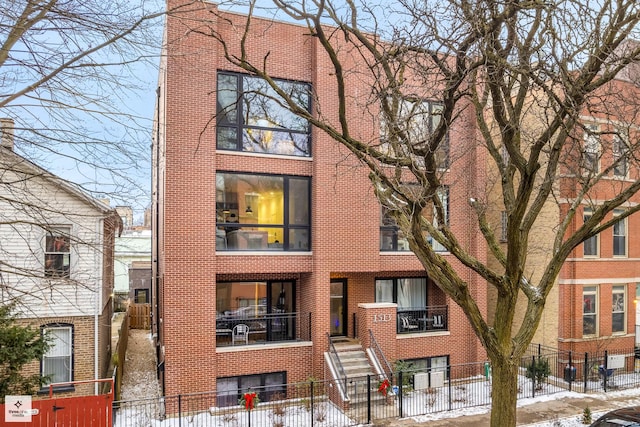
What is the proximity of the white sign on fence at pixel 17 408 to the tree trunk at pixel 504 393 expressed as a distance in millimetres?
8151

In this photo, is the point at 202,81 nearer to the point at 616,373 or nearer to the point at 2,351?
the point at 2,351

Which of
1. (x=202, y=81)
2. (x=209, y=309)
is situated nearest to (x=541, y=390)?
(x=209, y=309)

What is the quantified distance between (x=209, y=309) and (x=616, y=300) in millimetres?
14796

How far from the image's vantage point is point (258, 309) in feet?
47.8

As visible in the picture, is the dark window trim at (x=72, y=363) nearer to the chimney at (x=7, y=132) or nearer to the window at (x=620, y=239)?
the chimney at (x=7, y=132)

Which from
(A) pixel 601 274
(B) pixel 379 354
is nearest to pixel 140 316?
(B) pixel 379 354

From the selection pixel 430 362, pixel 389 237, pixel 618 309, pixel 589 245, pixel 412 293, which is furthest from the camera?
pixel 618 309

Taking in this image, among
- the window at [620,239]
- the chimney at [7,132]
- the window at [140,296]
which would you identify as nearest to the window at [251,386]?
the chimney at [7,132]

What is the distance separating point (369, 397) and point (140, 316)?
19005 mm

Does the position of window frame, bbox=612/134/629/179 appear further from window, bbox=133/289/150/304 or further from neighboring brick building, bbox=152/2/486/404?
window, bbox=133/289/150/304

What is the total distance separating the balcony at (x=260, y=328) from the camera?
44.5 feet

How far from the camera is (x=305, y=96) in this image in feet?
47.3

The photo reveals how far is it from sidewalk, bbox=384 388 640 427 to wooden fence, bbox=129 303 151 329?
62.2ft

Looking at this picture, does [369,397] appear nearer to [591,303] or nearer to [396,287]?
[396,287]
